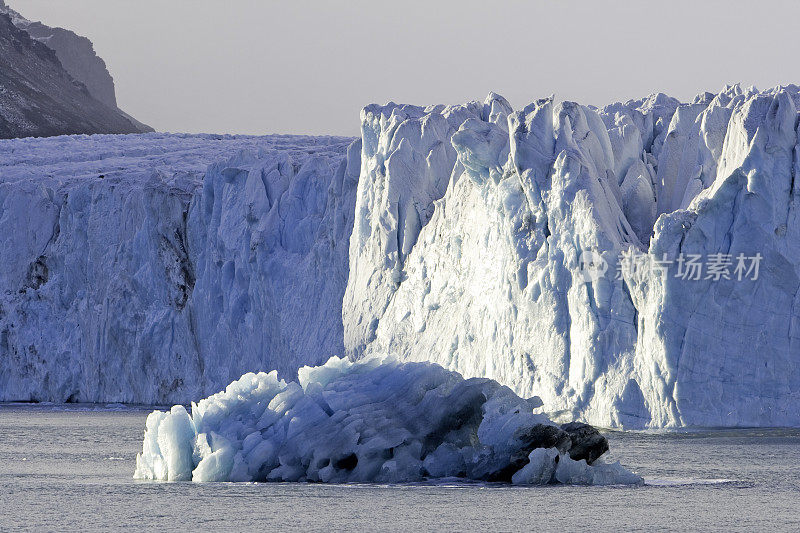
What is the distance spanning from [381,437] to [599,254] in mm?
7207

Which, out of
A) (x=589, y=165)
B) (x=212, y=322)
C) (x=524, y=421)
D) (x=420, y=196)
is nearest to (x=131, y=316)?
(x=212, y=322)

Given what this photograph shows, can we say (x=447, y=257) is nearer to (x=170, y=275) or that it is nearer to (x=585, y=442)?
(x=170, y=275)

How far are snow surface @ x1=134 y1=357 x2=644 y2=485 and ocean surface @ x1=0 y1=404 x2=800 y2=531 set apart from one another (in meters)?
0.31

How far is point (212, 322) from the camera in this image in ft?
96.7

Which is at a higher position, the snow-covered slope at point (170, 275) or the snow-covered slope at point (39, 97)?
the snow-covered slope at point (39, 97)

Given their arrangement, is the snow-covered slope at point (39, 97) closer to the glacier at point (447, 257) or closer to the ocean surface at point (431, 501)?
the glacier at point (447, 257)

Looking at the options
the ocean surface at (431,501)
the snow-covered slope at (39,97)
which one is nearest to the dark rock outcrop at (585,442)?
the ocean surface at (431,501)

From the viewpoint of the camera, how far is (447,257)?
24125 mm

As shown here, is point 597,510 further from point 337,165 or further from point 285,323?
point 337,165

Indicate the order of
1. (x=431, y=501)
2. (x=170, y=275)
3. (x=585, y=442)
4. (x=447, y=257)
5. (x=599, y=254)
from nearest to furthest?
(x=431, y=501), (x=585, y=442), (x=599, y=254), (x=447, y=257), (x=170, y=275)

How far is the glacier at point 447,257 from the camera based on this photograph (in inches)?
751

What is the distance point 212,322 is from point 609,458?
1564 centimetres

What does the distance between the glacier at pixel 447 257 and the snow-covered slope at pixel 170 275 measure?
0.05 metres

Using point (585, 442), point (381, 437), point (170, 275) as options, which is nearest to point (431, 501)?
point (381, 437)
